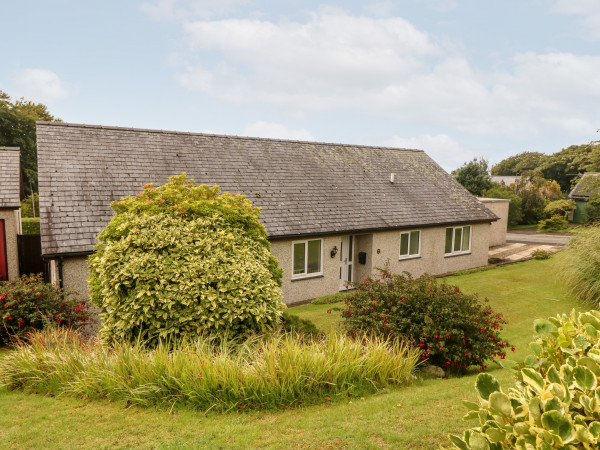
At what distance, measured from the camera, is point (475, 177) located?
4028cm

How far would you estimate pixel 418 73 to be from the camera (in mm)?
19516

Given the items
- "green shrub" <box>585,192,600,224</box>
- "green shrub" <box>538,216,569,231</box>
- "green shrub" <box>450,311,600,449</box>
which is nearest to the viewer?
"green shrub" <box>450,311,600,449</box>

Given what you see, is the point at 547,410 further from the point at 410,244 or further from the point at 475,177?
the point at 475,177

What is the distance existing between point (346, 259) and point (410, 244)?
3.56 m

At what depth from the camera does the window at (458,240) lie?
69.2 ft

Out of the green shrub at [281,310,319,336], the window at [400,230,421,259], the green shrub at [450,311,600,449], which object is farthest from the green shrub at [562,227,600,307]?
the green shrub at [450,311,600,449]

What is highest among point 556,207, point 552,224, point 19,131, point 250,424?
point 19,131

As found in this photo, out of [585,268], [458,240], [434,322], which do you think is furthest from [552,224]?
[434,322]

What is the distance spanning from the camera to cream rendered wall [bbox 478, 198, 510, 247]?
2827 cm

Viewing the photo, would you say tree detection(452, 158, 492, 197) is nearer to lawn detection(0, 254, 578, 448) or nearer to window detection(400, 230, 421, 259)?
window detection(400, 230, 421, 259)

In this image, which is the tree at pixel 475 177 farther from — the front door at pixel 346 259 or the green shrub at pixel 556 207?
the front door at pixel 346 259

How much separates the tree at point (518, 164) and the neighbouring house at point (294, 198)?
69.0m

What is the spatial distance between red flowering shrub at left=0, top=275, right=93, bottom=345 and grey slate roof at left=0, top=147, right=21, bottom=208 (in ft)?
15.3

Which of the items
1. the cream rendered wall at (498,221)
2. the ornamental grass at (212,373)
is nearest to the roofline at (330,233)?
the ornamental grass at (212,373)
